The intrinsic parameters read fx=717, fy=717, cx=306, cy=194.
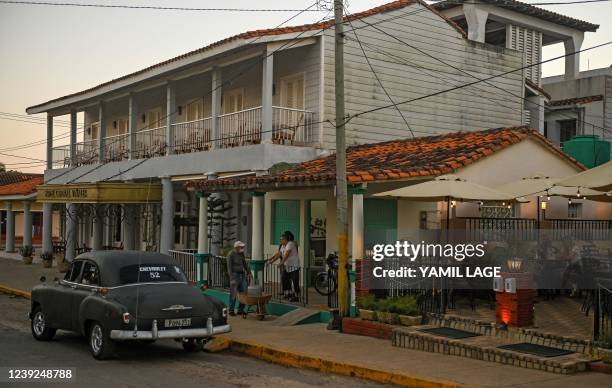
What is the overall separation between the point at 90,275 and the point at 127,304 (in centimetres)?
139

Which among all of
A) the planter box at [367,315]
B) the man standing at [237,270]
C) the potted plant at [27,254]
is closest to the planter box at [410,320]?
the planter box at [367,315]

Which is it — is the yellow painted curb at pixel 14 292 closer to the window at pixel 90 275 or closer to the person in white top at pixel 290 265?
the person in white top at pixel 290 265

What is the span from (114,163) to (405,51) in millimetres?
10962

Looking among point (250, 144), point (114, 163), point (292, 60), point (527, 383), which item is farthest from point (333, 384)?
point (114, 163)

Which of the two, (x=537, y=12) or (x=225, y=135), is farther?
(x=537, y=12)

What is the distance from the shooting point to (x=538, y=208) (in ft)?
50.0

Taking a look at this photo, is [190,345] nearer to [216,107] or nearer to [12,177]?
[216,107]

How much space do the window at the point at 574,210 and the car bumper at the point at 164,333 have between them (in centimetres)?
1085

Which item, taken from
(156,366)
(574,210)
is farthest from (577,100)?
(156,366)

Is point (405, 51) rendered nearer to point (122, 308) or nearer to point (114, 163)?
point (114, 163)

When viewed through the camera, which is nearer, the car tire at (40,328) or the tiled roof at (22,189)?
the car tire at (40,328)

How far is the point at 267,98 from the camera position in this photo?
17.7 metres

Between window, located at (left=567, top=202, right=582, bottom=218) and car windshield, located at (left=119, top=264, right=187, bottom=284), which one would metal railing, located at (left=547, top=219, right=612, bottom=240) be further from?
car windshield, located at (left=119, top=264, right=187, bottom=284)

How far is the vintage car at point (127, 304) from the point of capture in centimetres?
997
